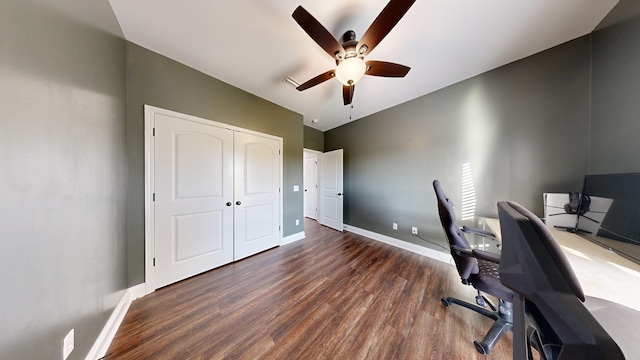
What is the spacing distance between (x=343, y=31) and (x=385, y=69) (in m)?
0.52

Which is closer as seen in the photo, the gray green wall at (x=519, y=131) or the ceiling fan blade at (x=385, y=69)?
the gray green wall at (x=519, y=131)

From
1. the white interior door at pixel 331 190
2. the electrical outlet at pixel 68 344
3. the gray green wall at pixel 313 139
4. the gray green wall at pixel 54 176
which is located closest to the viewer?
the gray green wall at pixel 54 176

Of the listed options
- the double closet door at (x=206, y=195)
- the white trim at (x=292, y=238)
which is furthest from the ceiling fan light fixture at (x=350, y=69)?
the white trim at (x=292, y=238)

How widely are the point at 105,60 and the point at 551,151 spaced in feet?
13.5

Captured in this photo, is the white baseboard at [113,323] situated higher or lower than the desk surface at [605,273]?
lower

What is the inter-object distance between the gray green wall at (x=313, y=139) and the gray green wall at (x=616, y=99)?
360 centimetres

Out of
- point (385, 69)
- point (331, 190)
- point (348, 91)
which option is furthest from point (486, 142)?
point (331, 190)

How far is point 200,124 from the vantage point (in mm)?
2100

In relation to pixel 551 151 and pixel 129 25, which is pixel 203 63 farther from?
pixel 551 151

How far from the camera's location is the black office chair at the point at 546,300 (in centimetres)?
33

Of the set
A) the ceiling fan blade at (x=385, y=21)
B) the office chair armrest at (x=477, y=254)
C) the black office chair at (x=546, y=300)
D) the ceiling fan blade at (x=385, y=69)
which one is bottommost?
the office chair armrest at (x=477, y=254)

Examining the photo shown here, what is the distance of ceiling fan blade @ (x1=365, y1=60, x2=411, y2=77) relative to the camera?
5.24ft

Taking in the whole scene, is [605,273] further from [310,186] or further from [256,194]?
[310,186]

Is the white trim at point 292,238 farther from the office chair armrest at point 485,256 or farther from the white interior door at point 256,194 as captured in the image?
the office chair armrest at point 485,256
